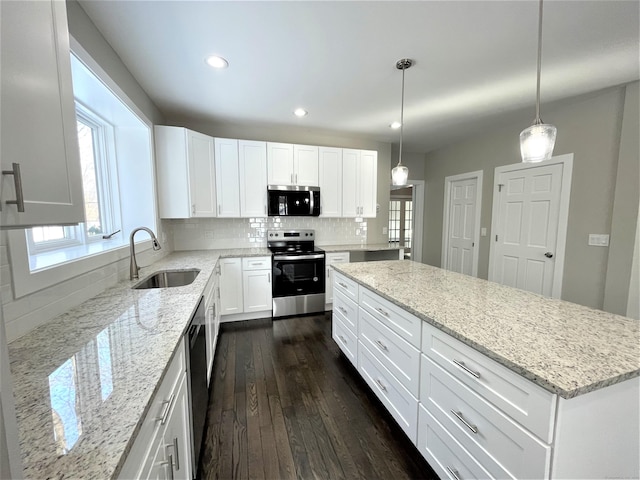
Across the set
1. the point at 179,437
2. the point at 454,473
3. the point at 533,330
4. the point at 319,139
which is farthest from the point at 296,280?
the point at 533,330

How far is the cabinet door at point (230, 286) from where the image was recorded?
10.1 feet

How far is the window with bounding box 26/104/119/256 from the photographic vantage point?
1.68 meters

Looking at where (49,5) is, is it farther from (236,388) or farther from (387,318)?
(236,388)

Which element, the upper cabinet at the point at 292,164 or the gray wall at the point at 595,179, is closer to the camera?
the gray wall at the point at 595,179

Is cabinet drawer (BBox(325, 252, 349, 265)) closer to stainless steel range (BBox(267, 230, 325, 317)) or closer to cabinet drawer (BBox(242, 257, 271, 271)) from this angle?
stainless steel range (BBox(267, 230, 325, 317))

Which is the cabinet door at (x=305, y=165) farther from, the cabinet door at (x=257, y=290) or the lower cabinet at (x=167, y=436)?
the lower cabinet at (x=167, y=436)

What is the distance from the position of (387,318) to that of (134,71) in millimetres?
2752

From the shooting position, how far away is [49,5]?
2.34ft

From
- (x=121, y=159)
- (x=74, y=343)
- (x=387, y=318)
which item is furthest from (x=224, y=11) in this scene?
(x=387, y=318)

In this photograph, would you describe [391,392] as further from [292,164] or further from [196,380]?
[292,164]

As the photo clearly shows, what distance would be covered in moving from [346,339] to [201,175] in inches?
96.3

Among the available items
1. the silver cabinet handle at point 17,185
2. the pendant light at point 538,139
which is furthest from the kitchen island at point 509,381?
the silver cabinet handle at point 17,185

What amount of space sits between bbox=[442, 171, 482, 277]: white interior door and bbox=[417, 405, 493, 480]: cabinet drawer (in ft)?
11.0

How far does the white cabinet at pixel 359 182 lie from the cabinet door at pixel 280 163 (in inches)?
31.4
